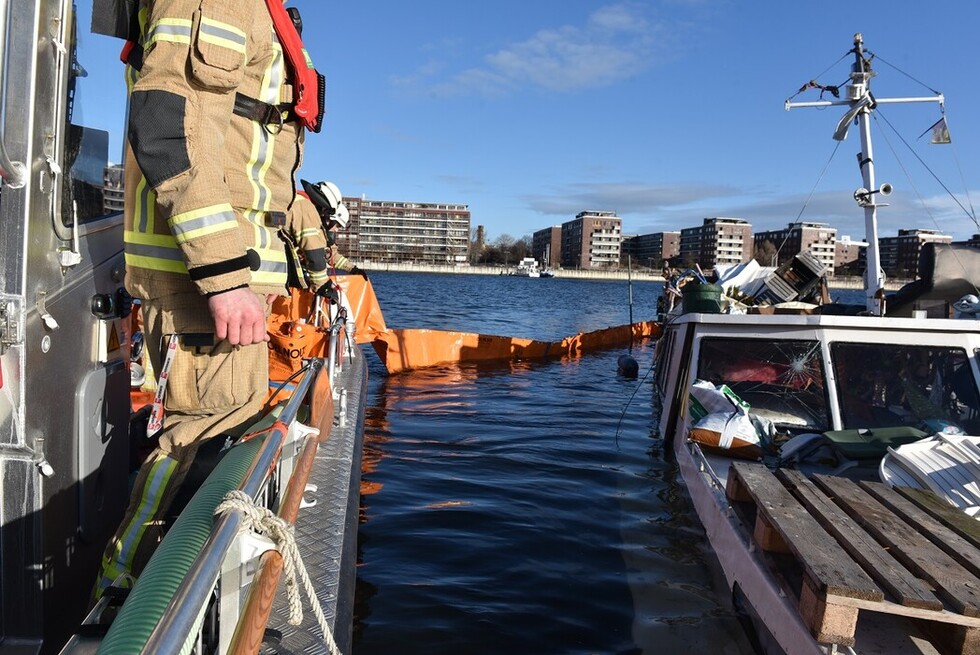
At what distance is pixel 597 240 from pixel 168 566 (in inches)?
6815

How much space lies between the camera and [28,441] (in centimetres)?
227

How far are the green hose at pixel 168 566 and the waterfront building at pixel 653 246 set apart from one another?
523 ft

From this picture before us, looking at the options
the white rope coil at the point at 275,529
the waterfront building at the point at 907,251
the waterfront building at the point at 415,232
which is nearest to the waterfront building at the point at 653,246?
the waterfront building at the point at 415,232

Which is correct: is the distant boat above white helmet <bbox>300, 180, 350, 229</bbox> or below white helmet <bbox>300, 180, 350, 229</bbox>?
above

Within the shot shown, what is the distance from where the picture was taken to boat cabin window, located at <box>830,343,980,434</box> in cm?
579

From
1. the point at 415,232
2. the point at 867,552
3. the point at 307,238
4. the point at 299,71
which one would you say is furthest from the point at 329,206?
the point at 415,232

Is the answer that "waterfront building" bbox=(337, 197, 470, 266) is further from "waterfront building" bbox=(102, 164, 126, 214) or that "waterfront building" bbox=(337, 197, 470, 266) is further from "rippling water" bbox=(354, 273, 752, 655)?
"waterfront building" bbox=(102, 164, 126, 214)

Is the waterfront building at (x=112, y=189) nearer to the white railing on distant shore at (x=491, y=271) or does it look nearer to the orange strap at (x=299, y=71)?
the orange strap at (x=299, y=71)

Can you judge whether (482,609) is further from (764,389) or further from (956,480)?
(764,389)

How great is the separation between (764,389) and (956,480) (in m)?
2.39

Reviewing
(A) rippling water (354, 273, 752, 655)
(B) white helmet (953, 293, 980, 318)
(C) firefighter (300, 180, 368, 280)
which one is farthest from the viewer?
(B) white helmet (953, 293, 980, 318)

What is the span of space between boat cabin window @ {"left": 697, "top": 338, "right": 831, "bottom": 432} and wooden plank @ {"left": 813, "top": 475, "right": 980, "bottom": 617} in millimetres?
2183

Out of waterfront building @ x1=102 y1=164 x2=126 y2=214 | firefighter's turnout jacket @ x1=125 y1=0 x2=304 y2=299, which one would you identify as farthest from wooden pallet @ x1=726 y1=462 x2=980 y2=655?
waterfront building @ x1=102 y1=164 x2=126 y2=214

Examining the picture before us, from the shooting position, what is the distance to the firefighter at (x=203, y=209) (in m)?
2.16
